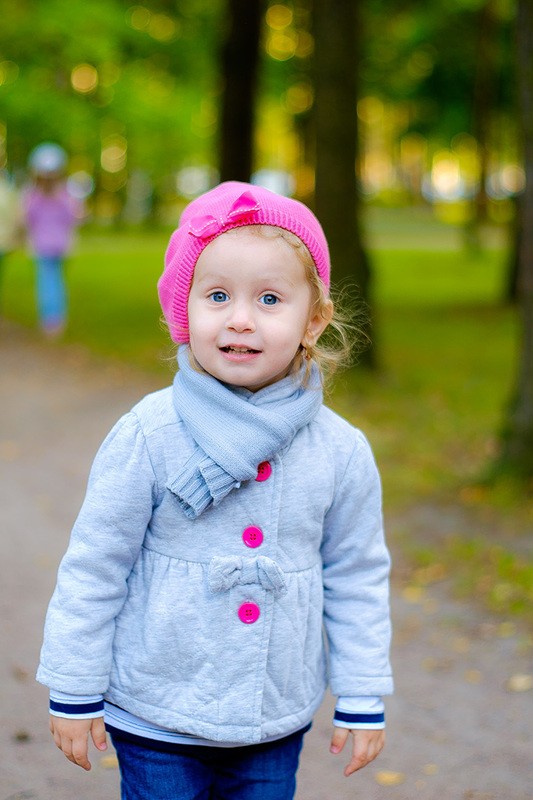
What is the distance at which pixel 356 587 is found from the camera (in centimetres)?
255

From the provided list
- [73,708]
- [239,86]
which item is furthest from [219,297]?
[239,86]

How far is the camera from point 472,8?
21.7 metres

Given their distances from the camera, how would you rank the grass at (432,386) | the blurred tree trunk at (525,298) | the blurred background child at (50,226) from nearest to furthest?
1. the grass at (432,386)
2. the blurred tree trunk at (525,298)
3. the blurred background child at (50,226)

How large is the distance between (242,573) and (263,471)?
0.21 metres

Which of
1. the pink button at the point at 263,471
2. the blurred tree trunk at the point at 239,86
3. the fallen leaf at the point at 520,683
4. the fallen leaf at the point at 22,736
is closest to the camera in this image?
the pink button at the point at 263,471

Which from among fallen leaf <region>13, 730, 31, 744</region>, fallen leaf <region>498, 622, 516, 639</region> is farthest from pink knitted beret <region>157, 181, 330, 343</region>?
fallen leaf <region>498, 622, 516, 639</region>

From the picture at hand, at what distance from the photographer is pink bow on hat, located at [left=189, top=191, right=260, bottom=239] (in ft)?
7.67

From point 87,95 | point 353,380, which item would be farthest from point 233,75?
point 87,95

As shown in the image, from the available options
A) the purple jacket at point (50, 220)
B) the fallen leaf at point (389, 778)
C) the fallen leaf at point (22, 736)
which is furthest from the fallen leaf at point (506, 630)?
the purple jacket at point (50, 220)

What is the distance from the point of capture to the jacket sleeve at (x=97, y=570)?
234cm

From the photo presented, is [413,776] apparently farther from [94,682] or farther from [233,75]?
[233,75]

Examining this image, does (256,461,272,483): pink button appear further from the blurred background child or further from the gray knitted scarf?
the blurred background child

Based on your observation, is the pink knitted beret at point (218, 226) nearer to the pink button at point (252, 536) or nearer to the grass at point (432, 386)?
the pink button at point (252, 536)

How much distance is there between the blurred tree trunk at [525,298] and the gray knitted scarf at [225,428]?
4.18 meters
